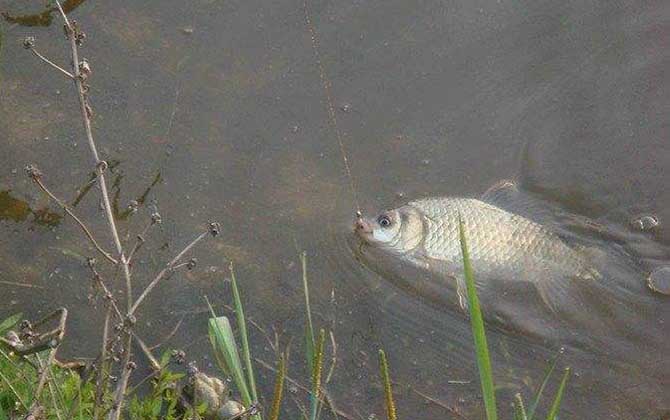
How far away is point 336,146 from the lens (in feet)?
14.3

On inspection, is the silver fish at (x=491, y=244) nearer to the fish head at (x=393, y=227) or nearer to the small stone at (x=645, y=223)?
the fish head at (x=393, y=227)

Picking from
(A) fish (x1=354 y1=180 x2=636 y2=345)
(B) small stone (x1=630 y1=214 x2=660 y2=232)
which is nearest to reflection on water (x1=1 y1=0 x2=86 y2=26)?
(A) fish (x1=354 y1=180 x2=636 y2=345)

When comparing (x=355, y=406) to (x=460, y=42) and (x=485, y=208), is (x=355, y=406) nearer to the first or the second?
(x=485, y=208)

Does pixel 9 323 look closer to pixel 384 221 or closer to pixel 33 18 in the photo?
pixel 384 221

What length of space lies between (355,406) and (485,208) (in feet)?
2.93

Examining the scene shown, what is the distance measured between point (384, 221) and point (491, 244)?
409 mm

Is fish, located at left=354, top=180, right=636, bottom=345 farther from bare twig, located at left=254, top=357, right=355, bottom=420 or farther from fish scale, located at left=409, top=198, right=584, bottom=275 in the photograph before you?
bare twig, located at left=254, top=357, right=355, bottom=420

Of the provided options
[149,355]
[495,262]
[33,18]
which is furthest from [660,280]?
[33,18]

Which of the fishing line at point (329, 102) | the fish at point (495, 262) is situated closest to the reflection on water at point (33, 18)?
the fishing line at point (329, 102)

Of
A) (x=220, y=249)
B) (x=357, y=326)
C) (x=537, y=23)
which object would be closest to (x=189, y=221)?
(x=220, y=249)

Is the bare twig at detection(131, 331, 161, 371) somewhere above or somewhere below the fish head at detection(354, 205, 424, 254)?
below

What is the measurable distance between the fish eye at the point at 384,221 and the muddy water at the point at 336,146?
147mm

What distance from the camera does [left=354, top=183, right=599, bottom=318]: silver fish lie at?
4.08 m

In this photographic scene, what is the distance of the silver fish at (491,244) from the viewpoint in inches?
161
